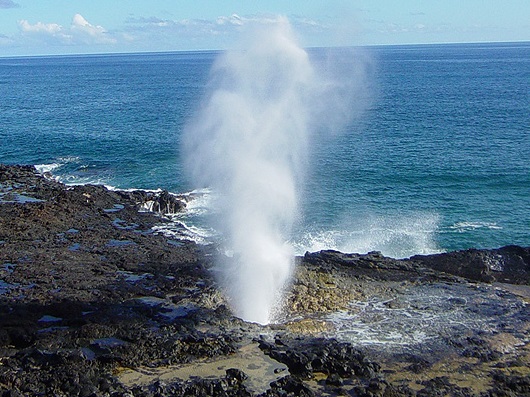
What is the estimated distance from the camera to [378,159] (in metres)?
72.4

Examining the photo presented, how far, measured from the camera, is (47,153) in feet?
263

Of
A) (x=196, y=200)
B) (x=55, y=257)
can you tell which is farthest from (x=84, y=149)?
(x=55, y=257)

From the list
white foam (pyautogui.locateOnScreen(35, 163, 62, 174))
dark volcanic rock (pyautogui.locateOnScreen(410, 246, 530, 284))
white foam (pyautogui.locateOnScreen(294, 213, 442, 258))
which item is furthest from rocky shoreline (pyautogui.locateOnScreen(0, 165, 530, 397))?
white foam (pyautogui.locateOnScreen(35, 163, 62, 174))

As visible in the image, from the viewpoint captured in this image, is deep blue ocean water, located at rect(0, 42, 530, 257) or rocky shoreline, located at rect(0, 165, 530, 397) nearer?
rocky shoreline, located at rect(0, 165, 530, 397)

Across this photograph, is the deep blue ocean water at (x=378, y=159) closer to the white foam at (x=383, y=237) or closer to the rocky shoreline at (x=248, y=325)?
the white foam at (x=383, y=237)

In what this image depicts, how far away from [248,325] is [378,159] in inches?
1781

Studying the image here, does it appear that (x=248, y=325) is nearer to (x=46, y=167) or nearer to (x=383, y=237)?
(x=383, y=237)

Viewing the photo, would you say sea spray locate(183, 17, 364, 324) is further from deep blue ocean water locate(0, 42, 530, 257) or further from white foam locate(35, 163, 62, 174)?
white foam locate(35, 163, 62, 174)

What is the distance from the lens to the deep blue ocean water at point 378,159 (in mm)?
50812

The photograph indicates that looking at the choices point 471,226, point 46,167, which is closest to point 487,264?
point 471,226

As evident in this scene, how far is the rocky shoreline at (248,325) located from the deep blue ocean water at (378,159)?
1022 cm

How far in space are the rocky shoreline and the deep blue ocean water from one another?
402 inches

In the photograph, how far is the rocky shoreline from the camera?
25.7m

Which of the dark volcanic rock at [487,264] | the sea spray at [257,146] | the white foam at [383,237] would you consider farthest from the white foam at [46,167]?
the dark volcanic rock at [487,264]
